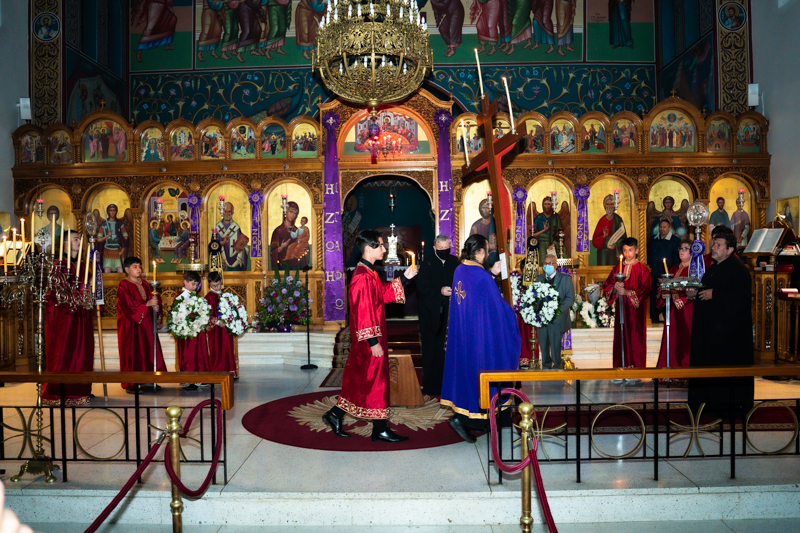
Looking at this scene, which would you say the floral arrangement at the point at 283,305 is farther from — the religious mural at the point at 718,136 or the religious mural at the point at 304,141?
the religious mural at the point at 718,136

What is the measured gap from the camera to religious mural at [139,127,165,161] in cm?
1196

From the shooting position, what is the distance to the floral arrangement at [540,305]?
7465 mm

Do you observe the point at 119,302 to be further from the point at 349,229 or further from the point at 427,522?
the point at 349,229

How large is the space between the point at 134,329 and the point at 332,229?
462cm

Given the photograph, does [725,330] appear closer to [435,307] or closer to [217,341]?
[435,307]

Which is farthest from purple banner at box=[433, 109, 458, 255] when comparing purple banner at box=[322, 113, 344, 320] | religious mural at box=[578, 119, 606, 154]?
religious mural at box=[578, 119, 606, 154]

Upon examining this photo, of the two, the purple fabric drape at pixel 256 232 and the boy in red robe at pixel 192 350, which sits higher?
the purple fabric drape at pixel 256 232

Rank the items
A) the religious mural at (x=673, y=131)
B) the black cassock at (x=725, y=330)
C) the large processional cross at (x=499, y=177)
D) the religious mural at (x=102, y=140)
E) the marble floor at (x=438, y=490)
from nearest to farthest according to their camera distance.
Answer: the marble floor at (x=438, y=490) → the large processional cross at (x=499, y=177) → the black cassock at (x=725, y=330) → the religious mural at (x=673, y=131) → the religious mural at (x=102, y=140)

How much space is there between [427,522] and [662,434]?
2902 mm

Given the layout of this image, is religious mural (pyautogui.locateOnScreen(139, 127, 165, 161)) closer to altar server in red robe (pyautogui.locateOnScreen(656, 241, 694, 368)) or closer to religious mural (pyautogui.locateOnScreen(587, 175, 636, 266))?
religious mural (pyautogui.locateOnScreen(587, 175, 636, 266))

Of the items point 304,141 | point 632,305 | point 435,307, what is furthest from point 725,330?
point 304,141

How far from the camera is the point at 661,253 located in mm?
11500

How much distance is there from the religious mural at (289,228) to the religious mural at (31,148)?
4.86 meters

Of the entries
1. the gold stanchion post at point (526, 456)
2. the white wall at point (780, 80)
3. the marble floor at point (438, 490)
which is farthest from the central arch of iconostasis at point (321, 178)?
the gold stanchion post at point (526, 456)
